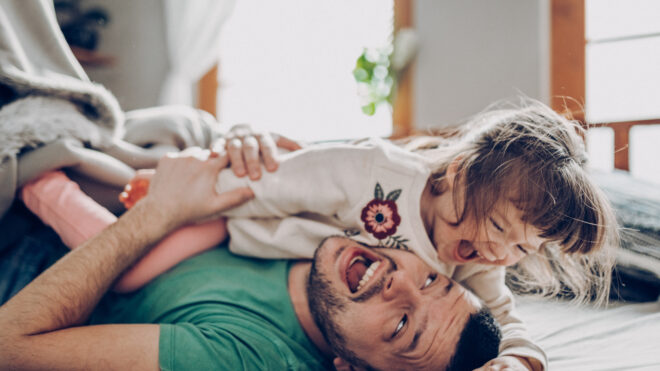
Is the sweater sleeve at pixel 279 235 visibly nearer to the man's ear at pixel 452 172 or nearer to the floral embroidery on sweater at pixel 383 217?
the floral embroidery on sweater at pixel 383 217

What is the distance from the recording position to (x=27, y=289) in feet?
2.28

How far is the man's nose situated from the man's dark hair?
0.33 feet

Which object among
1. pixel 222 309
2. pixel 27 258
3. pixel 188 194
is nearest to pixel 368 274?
pixel 222 309

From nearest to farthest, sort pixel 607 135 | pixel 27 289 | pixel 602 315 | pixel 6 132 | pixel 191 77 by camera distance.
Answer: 1. pixel 27 289
2. pixel 6 132
3. pixel 602 315
4. pixel 607 135
5. pixel 191 77

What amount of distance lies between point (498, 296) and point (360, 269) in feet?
1.02

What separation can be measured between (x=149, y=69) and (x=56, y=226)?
2.37m

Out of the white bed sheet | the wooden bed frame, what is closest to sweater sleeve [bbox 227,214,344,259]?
the white bed sheet

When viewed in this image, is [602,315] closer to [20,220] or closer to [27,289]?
[27,289]

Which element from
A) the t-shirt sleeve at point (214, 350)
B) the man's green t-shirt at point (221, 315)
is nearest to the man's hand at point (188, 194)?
the man's green t-shirt at point (221, 315)

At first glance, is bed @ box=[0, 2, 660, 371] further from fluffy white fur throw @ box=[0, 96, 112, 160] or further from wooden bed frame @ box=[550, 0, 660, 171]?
wooden bed frame @ box=[550, 0, 660, 171]

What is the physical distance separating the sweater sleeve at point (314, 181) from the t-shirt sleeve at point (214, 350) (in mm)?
245

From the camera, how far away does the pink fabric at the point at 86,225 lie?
861mm

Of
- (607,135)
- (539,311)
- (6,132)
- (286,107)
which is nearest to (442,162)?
(539,311)

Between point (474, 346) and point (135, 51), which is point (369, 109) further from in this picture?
point (474, 346)
